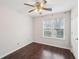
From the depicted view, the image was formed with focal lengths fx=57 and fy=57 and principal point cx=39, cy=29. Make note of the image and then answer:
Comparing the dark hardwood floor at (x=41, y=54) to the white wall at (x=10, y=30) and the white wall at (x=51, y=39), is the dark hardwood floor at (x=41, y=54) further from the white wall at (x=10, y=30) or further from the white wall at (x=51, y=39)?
the white wall at (x=51, y=39)

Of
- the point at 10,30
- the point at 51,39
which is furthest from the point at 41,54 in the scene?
the point at 10,30

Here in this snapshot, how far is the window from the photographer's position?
12.2 feet

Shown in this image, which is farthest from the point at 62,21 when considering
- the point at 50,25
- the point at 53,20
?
the point at 50,25

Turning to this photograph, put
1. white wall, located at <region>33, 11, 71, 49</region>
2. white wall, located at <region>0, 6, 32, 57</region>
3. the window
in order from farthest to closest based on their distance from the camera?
the window, white wall, located at <region>33, 11, 71, 49</region>, white wall, located at <region>0, 6, 32, 57</region>

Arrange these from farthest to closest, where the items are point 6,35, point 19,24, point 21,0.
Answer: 1. point 19,24
2. point 6,35
3. point 21,0

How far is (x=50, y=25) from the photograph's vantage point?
418 centimetres

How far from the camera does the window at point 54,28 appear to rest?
373cm

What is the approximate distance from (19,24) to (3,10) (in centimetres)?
119

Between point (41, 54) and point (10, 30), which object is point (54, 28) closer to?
point (41, 54)

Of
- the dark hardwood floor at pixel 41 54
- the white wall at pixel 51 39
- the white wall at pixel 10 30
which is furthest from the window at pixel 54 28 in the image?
the white wall at pixel 10 30

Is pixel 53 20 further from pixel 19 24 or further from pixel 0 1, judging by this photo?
pixel 0 1

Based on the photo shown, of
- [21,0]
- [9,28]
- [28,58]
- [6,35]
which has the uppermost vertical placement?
[21,0]

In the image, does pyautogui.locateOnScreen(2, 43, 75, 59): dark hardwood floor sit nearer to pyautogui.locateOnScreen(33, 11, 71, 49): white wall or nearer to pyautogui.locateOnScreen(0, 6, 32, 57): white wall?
pyautogui.locateOnScreen(0, 6, 32, 57): white wall

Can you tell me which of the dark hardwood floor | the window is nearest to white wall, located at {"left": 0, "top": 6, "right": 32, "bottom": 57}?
the dark hardwood floor
